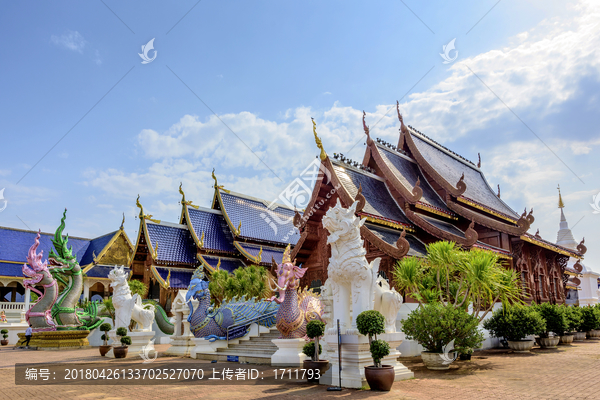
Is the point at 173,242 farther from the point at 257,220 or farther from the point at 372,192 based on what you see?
the point at 372,192

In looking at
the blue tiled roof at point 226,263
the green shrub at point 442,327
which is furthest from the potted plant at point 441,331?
the blue tiled roof at point 226,263

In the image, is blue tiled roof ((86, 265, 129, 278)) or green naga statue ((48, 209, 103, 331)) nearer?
green naga statue ((48, 209, 103, 331))

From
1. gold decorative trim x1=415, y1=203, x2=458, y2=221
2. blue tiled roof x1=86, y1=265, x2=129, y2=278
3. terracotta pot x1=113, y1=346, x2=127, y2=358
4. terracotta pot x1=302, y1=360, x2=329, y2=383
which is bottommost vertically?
terracotta pot x1=113, y1=346, x2=127, y2=358

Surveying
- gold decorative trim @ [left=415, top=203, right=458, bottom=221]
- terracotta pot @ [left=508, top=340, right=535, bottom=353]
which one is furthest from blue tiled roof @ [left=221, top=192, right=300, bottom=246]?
terracotta pot @ [left=508, top=340, right=535, bottom=353]

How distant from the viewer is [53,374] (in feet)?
31.0

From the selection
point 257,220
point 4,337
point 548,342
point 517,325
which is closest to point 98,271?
point 4,337

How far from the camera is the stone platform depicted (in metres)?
16.9

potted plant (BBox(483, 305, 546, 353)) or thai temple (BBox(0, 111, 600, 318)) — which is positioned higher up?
thai temple (BBox(0, 111, 600, 318))

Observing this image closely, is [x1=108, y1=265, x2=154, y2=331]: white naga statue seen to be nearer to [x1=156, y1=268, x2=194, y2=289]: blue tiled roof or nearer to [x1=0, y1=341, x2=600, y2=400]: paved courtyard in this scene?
[x1=0, y1=341, x2=600, y2=400]: paved courtyard

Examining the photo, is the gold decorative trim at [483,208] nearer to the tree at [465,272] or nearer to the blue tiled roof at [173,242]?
the tree at [465,272]

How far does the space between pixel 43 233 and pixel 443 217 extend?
30.0 meters

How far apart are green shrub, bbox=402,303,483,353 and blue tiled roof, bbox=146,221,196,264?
16925mm

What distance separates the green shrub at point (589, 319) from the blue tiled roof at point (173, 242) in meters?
18.9

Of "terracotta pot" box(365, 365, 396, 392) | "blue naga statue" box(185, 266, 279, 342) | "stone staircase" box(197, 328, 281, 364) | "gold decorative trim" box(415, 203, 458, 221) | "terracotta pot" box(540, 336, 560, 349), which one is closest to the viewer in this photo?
"terracotta pot" box(365, 365, 396, 392)
